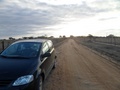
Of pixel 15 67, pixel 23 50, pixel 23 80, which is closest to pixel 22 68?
pixel 15 67

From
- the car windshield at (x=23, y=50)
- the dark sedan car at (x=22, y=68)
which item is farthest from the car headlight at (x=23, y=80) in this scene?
the car windshield at (x=23, y=50)

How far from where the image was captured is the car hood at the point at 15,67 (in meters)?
5.25

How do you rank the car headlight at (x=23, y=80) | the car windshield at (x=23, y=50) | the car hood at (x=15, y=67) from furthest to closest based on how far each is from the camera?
the car windshield at (x=23, y=50)
the car hood at (x=15, y=67)
the car headlight at (x=23, y=80)

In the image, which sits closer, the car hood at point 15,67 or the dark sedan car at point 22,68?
the dark sedan car at point 22,68

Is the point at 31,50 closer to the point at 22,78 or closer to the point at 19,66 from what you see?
the point at 19,66

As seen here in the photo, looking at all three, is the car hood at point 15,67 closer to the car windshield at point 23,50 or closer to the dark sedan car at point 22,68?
the dark sedan car at point 22,68

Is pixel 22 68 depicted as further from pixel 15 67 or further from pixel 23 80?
pixel 23 80

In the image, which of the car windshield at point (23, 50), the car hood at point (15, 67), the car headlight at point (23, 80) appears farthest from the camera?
the car windshield at point (23, 50)

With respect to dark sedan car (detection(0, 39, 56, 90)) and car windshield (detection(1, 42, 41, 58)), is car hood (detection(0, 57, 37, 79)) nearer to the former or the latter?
dark sedan car (detection(0, 39, 56, 90))

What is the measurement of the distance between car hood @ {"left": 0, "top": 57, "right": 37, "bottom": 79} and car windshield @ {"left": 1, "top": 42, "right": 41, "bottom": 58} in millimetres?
564

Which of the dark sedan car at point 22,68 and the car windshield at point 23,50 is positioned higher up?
the car windshield at point 23,50

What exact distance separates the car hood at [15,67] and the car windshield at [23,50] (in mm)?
564

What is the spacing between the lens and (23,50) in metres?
7.35

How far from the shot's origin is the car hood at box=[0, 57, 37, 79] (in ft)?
17.2
